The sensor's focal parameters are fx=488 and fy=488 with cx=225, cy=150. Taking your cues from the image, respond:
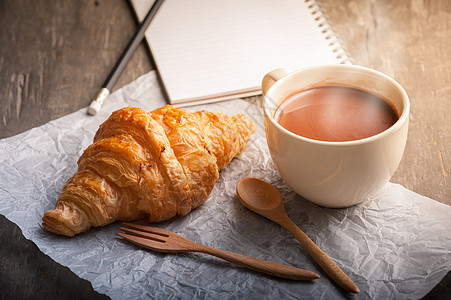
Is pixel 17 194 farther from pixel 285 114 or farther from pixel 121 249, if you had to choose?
pixel 285 114

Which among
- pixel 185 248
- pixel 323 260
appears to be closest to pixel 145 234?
pixel 185 248

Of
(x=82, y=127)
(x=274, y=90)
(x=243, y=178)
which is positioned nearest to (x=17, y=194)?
(x=82, y=127)

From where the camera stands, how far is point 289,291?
1254 millimetres

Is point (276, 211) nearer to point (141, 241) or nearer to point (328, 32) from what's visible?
point (141, 241)

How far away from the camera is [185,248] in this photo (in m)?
1.37

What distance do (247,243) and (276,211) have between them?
0.44 ft

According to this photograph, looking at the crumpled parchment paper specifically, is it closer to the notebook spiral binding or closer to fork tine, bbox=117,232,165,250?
fork tine, bbox=117,232,165,250

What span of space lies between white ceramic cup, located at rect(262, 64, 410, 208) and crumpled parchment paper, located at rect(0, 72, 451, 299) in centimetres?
11

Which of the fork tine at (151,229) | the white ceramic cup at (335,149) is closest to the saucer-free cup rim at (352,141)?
the white ceramic cup at (335,149)

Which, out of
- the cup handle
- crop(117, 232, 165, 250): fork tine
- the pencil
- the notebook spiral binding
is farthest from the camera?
the notebook spiral binding

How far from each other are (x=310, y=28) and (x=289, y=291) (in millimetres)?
1369

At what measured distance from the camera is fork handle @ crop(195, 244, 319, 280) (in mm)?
1259

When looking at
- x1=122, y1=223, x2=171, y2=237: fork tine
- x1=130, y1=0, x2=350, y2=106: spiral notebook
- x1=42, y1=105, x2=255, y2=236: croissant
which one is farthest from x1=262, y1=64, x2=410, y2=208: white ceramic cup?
x1=130, y1=0, x2=350, y2=106: spiral notebook

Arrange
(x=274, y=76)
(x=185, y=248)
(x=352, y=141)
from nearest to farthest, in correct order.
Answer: (x=352, y=141)
(x=185, y=248)
(x=274, y=76)
